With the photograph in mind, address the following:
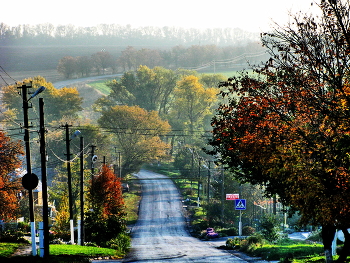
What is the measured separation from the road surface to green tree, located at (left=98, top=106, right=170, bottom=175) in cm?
531

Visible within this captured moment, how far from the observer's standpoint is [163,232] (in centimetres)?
6581

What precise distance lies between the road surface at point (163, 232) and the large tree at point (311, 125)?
413 inches

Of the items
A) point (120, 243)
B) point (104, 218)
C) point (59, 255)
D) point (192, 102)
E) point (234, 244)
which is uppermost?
point (192, 102)

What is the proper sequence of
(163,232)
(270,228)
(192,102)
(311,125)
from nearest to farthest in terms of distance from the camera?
1. (311,125)
2. (270,228)
3. (163,232)
4. (192,102)

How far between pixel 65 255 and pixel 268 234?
2216 cm

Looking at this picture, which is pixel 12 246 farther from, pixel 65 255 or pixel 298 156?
pixel 298 156

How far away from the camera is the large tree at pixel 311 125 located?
1773 cm

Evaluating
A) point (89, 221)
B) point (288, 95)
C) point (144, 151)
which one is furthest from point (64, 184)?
point (288, 95)

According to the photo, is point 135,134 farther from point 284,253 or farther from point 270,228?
point 284,253

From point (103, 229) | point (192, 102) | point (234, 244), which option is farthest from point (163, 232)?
point (192, 102)

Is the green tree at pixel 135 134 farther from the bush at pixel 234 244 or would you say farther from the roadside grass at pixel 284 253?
the roadside grass at pixel 284 253

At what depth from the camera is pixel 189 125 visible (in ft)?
424

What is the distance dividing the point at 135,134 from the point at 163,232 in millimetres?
35626

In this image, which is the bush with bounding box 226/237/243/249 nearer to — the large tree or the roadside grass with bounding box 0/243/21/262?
the roadside grass with bounding box 0/243/21/262
